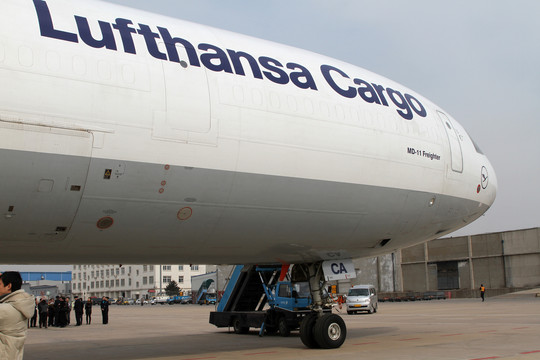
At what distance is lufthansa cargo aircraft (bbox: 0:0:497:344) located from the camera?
860 cm

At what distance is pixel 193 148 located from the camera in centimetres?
972

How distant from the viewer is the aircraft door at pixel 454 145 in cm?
1427

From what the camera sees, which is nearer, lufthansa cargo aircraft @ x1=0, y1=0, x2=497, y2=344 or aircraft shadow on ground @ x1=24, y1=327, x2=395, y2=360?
lufthansa cargo aircraft @ x1=0, y1=0, x2=497, y2=344

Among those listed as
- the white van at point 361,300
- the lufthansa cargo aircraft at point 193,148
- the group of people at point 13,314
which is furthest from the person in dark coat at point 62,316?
the group of people at point 13,314

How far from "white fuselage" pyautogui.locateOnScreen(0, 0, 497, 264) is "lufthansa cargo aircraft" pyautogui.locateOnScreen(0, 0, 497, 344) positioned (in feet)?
0.09

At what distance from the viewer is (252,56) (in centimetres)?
1146

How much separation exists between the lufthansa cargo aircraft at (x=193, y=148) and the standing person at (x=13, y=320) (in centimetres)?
298

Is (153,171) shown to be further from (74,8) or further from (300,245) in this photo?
(300,245)

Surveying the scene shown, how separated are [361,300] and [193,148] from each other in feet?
90.8

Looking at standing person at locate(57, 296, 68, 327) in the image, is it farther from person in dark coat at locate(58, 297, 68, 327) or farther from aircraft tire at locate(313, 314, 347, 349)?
aircraft tire at locate(313, 314, 347, 349)

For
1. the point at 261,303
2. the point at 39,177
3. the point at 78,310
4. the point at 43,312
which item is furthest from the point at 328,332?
the point at 78,310

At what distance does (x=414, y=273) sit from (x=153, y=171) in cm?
6740

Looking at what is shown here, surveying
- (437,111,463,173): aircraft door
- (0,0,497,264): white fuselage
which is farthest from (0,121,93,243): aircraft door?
(437,111,463,173): aircraft door

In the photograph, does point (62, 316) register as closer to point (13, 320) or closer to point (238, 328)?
point (238, 328)
